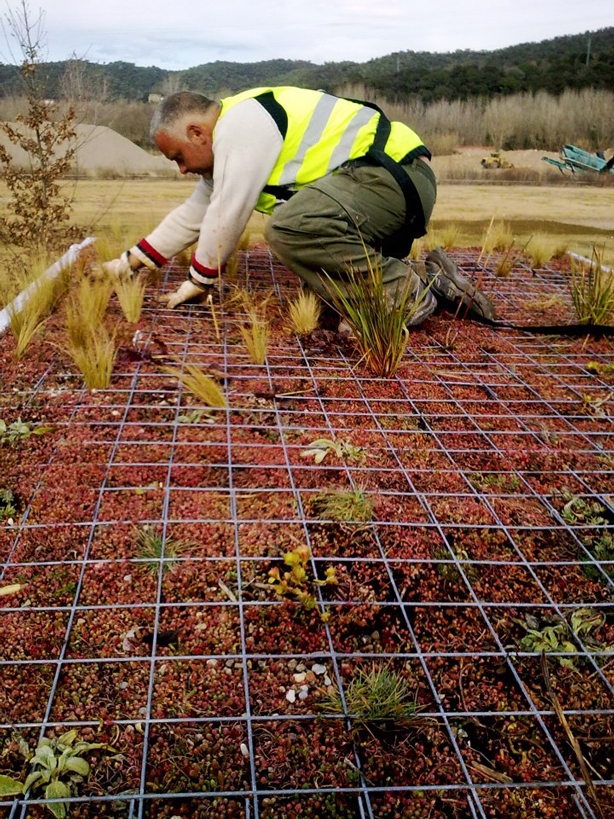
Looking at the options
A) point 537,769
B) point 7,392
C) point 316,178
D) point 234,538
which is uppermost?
point 316,178

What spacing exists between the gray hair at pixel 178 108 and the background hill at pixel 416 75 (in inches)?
64.5

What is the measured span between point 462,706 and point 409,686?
0.35 ft

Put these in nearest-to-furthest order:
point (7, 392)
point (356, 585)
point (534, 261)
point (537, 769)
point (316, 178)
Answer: point (537, 769) < point (356, 585) < point (7, 392) < point (316, 178) < point (534, 261)

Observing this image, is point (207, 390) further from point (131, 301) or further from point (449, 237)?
point (449, 237)

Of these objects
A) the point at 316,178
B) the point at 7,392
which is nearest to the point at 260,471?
the point at 7,392

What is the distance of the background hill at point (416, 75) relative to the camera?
24.9 ft

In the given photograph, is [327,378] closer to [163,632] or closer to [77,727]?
[163,632]

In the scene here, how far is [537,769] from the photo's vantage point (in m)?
1.17

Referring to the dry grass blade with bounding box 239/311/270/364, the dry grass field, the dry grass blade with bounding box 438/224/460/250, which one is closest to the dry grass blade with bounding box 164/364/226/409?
the dry grass blade with bounding box 239/311/270/364

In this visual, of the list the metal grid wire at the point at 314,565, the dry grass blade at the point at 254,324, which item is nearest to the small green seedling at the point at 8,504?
the metal grid wire at the point at 314,565

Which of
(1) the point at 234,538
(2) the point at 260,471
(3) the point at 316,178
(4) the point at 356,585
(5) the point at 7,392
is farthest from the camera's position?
(3) the point at 316,178

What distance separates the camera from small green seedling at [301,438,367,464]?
2015 mm

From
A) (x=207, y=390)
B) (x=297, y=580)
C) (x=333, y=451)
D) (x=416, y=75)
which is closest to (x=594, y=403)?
(x=333, y=451)

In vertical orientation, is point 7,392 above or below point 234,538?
above
